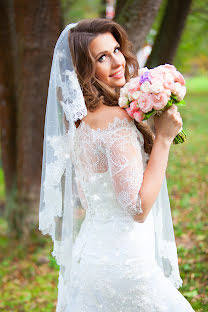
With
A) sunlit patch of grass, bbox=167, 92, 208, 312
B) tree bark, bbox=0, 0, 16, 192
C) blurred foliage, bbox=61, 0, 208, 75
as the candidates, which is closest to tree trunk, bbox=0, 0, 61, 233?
tree bark, bbox=0, 0, 16, 192

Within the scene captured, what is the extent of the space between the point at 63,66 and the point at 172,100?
71cm

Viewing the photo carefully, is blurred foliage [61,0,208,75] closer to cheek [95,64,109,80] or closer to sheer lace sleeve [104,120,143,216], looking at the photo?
cheek [95,64,109,80]

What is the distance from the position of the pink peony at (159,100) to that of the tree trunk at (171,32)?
2.31 metres

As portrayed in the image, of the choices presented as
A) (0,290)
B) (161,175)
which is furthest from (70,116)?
(0,290)

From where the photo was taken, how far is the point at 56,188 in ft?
8.46

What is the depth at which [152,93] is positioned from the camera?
2.00 metres

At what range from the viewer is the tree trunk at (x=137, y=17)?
150 inches

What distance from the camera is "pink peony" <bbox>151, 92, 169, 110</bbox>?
198 centimetres

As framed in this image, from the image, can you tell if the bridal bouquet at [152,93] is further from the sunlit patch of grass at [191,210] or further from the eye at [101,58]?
the sunlit patch of grass at [191,210]

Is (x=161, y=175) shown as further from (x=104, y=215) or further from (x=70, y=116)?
(x=70, y=116)

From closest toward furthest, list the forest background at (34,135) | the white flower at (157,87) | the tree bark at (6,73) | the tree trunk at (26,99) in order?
the white flower at (157,87) < the forest background at (34,135) < the tree trunk at (26,99) < the tree bark at (6,73)

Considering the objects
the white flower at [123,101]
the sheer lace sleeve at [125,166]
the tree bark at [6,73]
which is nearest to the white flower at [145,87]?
the white flower at [123,101]

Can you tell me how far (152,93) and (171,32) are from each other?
8.48ft

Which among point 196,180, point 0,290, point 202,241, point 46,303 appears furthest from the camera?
point 196,180
